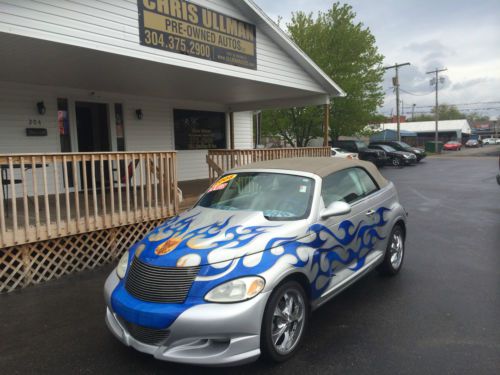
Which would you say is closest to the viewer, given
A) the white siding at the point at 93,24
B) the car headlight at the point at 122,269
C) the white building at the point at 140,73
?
the car headlight at the point at 122,269

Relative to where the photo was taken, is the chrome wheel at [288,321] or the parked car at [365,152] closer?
the chrome wheel at [288,321]

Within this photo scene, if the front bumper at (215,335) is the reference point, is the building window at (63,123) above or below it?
above

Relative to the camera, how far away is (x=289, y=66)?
981 centimetres

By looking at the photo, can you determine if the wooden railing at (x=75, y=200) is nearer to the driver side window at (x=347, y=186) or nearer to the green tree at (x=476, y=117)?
the driver side window at (x=347, y=186)

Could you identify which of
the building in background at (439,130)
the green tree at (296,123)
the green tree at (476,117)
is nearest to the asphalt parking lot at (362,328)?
the green tree at (296,123)

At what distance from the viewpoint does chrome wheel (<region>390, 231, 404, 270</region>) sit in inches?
201

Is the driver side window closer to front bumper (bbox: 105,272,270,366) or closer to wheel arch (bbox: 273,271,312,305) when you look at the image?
wheel arch (bbox: 273,271,312,305)

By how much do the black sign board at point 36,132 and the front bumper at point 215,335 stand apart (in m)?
7.41

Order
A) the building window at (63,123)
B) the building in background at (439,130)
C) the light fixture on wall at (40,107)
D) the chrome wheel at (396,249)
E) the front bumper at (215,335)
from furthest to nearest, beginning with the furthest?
the building in background at (439,130) < the building window at (63,123) < the light fixture on wall at (40,107) < the chrome wheel at (396,249) < the front bumper at (215,335)

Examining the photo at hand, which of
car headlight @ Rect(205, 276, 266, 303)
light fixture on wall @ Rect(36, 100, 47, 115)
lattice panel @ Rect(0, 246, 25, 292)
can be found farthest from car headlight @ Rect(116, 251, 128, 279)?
light fixture on wall @ Rect(36, 100, 47, 115)

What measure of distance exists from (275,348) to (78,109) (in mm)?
8394

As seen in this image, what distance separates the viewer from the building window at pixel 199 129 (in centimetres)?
1202

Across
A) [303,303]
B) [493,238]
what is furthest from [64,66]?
[493,238]

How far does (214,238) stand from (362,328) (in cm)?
168
